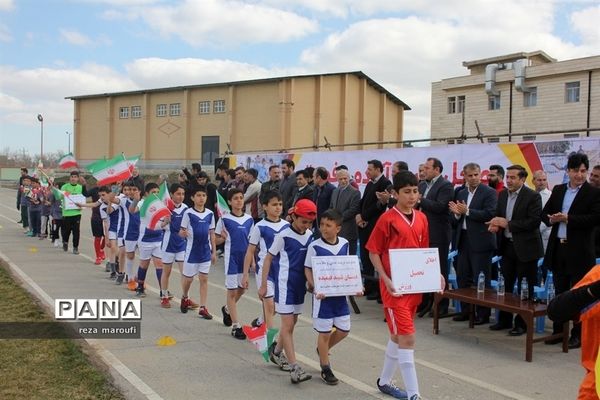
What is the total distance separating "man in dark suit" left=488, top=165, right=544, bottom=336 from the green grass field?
15.7 feet

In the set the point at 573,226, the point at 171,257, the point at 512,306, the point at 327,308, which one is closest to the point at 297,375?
the point at 327,308

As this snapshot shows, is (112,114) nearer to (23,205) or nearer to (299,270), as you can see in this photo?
(23,205)

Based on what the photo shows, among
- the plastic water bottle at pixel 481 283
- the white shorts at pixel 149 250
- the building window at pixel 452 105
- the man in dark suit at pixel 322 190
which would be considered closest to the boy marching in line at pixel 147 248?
the white shorts at pixel 149 250

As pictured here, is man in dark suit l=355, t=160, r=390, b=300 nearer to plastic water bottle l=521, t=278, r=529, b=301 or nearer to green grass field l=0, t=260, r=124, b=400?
plastic water bottle l=521, t=278, r=529, b=301

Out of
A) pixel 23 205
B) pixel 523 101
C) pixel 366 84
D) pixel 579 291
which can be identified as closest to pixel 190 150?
pixel 366 84

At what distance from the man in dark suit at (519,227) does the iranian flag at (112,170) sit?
7.13m

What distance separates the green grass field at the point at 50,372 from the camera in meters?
4.98

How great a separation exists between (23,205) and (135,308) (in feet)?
44.9

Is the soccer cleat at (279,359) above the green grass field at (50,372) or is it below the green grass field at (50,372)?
above

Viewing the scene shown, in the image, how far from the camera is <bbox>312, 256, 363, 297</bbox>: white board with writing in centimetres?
525

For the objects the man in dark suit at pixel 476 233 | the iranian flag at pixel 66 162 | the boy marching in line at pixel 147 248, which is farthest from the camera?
the iranian flag at pixel 66 162

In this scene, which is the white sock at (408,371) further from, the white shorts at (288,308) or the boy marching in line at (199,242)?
the boy marching in line at (199,242)

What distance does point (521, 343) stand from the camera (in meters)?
7.00

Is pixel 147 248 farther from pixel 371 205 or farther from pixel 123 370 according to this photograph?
pixel 123 370
